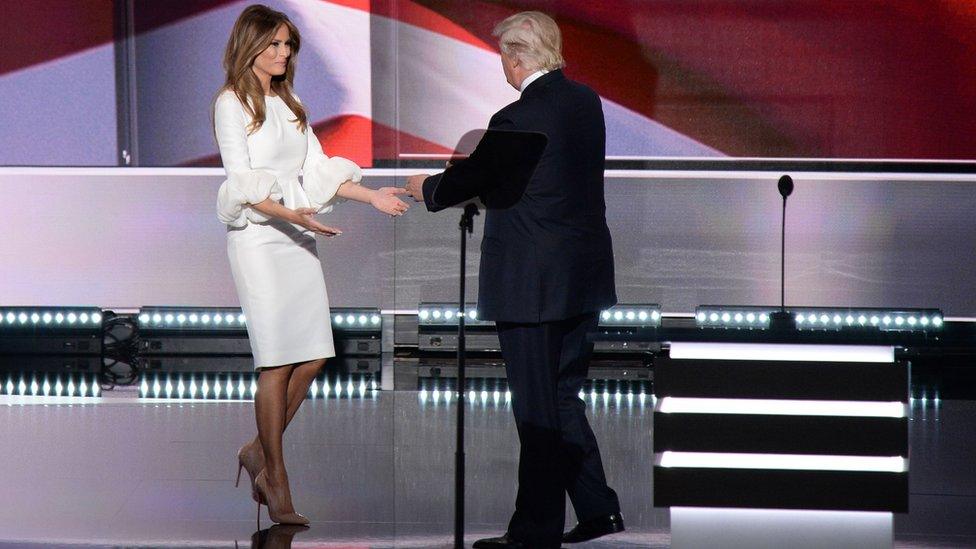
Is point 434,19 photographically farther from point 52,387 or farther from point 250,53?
point 250,53

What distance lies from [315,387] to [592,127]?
3.29m

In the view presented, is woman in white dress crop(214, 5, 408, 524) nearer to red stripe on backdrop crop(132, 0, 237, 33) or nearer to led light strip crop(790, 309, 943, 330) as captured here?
red stripe on backdrop crop(132, 0, 237, 33)

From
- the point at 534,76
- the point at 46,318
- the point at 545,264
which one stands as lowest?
the point at 46,318

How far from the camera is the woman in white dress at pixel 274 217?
3.62 meters

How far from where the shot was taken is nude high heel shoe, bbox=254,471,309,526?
365 cm

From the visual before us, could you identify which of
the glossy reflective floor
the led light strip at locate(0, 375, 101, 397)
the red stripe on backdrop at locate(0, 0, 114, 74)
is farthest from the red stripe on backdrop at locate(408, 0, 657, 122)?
the led light strip at locate(0, 375, 101, 397)

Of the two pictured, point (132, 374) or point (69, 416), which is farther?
point (132, 374)

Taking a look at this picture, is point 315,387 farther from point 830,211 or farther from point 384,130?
point 830,211

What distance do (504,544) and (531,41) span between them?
1.29 m

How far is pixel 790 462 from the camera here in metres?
3.50

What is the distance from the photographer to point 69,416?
216 inches

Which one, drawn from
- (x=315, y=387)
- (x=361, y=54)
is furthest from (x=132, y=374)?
(x=361, y=54)

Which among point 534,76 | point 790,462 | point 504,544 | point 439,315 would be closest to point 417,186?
point 534,76

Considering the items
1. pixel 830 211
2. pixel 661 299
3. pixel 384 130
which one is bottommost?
pixel 661 299
